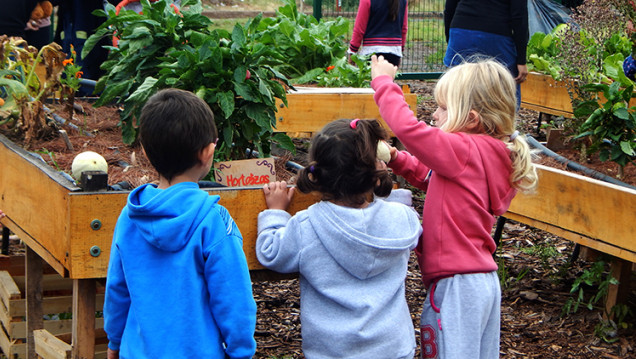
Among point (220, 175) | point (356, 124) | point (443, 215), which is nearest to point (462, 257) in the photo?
point (443, 215)

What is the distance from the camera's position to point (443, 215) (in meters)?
2.75

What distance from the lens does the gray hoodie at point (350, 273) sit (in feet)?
8.22

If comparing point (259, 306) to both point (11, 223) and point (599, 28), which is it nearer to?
point (11, 223)

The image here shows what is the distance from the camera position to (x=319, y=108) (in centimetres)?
545

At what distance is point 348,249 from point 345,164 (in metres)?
0.28

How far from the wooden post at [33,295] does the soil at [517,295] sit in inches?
18.0

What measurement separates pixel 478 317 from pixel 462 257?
0.71 ft

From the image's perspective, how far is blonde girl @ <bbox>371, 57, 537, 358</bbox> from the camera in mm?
2697

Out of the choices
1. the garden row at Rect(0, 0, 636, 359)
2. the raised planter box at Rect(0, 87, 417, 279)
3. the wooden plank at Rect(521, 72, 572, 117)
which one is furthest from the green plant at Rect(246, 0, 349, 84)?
the raised planter box at Rect(0, 87, 417, 279)

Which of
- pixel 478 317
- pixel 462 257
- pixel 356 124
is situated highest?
pixel 356 124

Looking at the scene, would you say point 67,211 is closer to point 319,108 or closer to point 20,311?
point 20,311

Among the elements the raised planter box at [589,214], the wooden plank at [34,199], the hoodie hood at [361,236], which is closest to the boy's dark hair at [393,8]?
the raised planter box at [589,214]

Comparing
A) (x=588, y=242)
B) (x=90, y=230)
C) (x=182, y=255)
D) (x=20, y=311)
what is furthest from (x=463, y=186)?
(x=20, y=311)

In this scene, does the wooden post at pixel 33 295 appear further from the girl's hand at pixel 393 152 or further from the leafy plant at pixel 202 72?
the girl's hand at pixel 393 152
